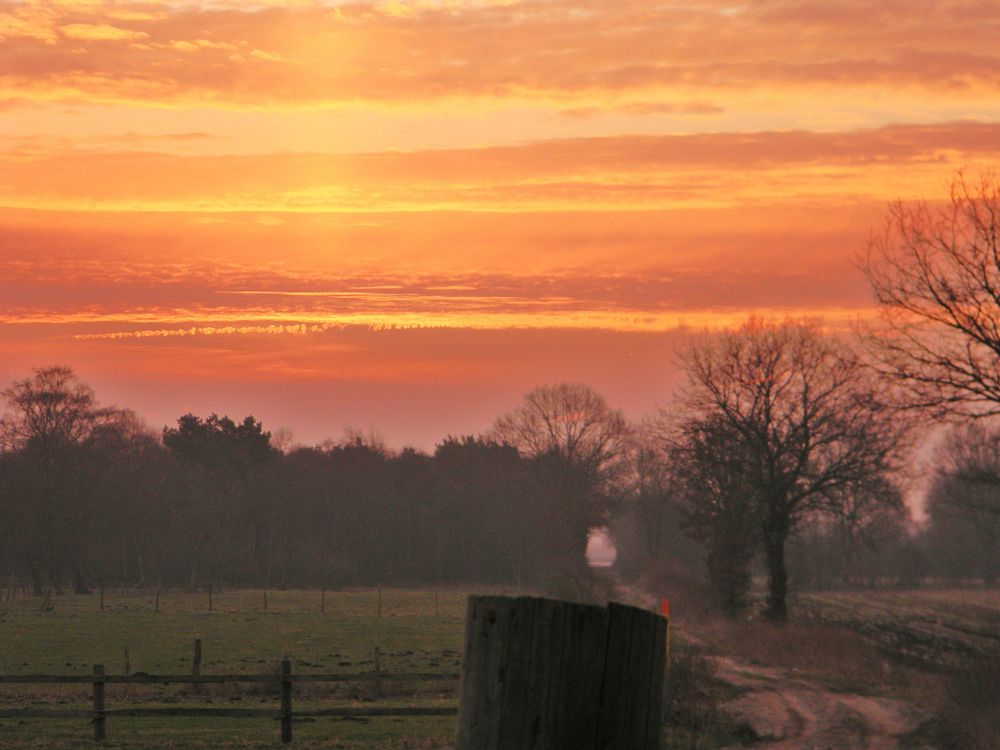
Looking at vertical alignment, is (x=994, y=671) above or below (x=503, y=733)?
below

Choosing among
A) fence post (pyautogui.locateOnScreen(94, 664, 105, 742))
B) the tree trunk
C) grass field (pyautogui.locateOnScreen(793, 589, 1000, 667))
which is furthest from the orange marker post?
the tree trunk

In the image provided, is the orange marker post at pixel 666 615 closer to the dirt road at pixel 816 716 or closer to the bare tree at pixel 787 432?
the dirt road at pixel 816 716

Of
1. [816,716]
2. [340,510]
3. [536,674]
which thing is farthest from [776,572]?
[340,510]

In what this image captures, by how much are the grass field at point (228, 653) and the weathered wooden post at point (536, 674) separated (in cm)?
1907

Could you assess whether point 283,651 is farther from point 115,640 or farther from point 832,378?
point 832,378

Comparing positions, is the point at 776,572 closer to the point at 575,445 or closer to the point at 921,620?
the point at 921,620

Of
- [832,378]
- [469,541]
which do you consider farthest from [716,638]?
[469,541]

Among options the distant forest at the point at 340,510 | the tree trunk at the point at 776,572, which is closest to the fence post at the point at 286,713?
the tree trunk at the point at 776,572

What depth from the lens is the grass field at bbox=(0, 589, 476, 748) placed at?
22.3 meters

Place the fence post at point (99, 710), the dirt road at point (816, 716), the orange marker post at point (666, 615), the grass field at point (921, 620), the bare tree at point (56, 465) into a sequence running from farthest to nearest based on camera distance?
the bare tree at point (56, 465) < the grass field at point (921, 620) < the fence post at point (99, 710) < the dirt road at point (816, 716) < the orange marker post at point (666, 615)

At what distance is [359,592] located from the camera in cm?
9200

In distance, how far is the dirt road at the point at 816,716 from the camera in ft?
67.0

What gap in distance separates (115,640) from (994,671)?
3380 cm

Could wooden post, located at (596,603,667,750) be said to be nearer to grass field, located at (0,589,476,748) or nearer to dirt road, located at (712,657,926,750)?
dirt road, located at (712,657,926,750)
